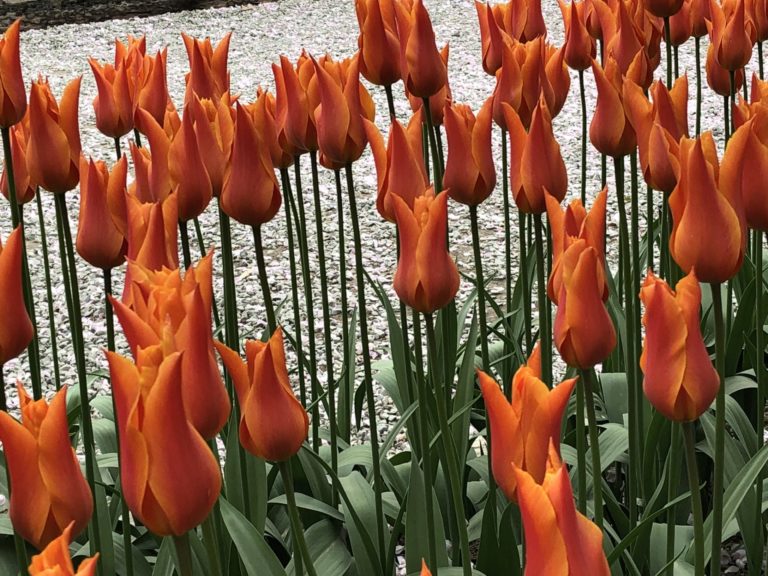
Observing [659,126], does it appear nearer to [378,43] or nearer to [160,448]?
[378,43]

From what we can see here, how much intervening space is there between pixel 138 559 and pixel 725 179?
1279 mm

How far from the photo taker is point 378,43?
85.4 inches

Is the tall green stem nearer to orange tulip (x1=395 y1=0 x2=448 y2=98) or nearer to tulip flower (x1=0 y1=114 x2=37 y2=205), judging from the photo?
orange tulip (x1=395 y1=0 x2=448 y2=98)

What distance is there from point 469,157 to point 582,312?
587 mm

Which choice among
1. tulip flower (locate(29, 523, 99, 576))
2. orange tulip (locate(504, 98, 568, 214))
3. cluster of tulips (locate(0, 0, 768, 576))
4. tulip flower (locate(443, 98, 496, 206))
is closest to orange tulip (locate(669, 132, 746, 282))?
cluster of tulips (locate(0, 0, 768, 576))

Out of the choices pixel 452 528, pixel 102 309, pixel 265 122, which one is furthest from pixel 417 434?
pixel 102 309

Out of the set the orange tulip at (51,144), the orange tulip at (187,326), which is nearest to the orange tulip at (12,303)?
the orange tulip at (187,326)

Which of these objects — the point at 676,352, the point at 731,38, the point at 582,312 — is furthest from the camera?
the point at 731,38

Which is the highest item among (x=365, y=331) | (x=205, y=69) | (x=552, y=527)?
(x=205, y=69)

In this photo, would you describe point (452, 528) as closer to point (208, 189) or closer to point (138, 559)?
point (138, 559)

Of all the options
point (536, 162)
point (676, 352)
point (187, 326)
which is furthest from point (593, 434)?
point (187, 326)

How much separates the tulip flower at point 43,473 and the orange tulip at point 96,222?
23.5 inches

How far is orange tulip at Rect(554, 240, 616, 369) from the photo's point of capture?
128cm

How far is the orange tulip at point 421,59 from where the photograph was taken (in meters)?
2.05
